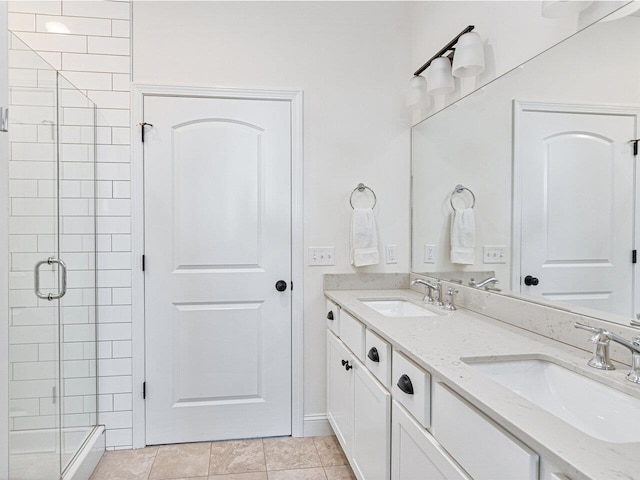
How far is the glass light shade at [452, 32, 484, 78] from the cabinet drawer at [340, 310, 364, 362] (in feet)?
4.17

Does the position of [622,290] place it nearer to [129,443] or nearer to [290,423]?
[290,423]

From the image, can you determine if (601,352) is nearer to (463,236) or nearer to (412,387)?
(412,387)

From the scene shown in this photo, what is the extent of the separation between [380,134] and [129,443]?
7.83ft

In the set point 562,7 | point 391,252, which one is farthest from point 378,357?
point 562,7

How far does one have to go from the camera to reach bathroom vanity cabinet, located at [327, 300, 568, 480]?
876mm

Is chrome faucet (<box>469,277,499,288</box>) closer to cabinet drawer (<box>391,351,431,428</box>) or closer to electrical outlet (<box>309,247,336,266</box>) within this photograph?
cabinet drawer (<box>391,351,431,428</box>)

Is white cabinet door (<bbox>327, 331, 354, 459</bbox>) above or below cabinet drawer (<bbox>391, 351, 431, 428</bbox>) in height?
below

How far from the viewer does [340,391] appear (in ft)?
7.17

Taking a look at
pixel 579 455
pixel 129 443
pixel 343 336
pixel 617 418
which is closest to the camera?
pixel 579 455

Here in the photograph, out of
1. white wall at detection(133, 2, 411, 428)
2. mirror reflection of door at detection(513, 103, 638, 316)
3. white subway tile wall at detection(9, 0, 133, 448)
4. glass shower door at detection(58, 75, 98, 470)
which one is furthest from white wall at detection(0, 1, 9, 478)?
mirror reflection of door at detection(513, 103, 638, 316)

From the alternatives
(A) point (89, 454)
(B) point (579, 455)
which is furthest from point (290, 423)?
(B) point (579, 455)

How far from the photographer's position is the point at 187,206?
2.42 meters

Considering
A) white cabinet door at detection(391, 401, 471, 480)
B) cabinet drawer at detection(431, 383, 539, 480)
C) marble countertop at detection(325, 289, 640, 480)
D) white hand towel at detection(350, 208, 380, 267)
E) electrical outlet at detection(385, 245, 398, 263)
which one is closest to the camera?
marble countertop at detection(325, 289, 640, 480)

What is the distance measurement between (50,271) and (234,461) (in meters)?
1.36
